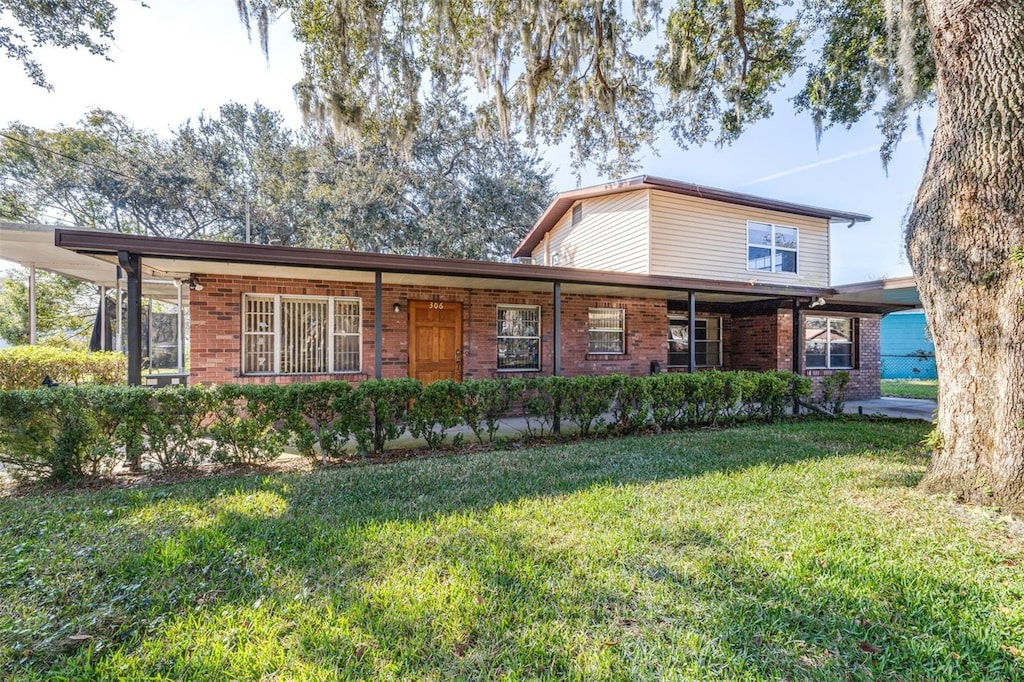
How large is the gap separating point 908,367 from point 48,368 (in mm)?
28381

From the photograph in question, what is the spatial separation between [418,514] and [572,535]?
4.30 feet

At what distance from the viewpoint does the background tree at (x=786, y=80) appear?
3.79 meters

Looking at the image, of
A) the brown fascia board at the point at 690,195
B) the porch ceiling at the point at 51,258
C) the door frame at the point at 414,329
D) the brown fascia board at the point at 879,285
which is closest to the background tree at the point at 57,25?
the porch ceiling at the point at 51,258

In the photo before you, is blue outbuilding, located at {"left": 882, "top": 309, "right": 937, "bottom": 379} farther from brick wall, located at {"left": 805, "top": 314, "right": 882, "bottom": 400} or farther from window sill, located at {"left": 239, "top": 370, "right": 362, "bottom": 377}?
window sill, located at {"left": 239, "top": 370, "right": 362, "bottom": 377}

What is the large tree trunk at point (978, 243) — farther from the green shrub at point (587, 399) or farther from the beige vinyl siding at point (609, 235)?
the beige vinyl siding at point (609, 235)

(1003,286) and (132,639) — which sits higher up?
(1003,286)

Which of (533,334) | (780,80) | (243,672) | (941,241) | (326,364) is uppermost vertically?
(780,80)

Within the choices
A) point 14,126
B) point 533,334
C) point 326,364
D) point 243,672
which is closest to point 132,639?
point 243,672

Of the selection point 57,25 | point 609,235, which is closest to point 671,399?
point 609,235

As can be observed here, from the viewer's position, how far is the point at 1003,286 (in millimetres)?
3773

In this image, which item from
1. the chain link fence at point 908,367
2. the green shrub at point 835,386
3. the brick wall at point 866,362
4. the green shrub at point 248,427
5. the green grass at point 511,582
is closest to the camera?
the green grass at point 511,582

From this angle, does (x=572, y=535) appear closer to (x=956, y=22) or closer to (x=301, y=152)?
(x=956, y=22)

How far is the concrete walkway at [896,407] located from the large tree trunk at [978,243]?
5990mm

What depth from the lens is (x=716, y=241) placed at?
11.0 meters
